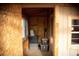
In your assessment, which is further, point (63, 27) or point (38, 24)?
point (38, 24)

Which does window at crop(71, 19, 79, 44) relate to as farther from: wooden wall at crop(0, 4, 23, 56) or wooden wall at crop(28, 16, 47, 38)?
wooden wall at crop(28, 16, 47, 38)

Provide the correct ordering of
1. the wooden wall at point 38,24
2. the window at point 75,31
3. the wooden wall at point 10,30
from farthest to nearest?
the wooden wall at point 38,24 → the window at point 75,31 → the wooden wall at point 10,30

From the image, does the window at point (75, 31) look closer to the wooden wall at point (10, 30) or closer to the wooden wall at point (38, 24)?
the wooden wall at point (10, 30)

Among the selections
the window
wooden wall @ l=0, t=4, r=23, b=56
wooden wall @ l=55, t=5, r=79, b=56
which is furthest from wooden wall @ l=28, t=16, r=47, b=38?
wooden wall @ l=0, t=4, r=23, b=56

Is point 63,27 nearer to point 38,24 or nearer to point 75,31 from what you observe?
point 75,31

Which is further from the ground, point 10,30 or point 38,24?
point 38,24

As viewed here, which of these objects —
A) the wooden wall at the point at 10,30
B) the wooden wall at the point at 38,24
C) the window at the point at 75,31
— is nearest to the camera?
the wooden wall at the point at 10,30

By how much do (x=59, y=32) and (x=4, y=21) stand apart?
144cm

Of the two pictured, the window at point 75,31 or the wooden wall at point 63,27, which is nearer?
the wooden wall at point 63,27

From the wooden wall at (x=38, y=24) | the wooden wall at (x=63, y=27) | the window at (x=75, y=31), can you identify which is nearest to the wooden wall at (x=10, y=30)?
the wooden wall at (x=63, y=27)

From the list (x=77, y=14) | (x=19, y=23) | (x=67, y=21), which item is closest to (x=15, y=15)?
(x=19, y=23)

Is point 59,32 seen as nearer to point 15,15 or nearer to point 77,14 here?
point 77,14

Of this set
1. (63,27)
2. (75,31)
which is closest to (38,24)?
(75,31)

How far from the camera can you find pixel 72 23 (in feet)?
11.7
